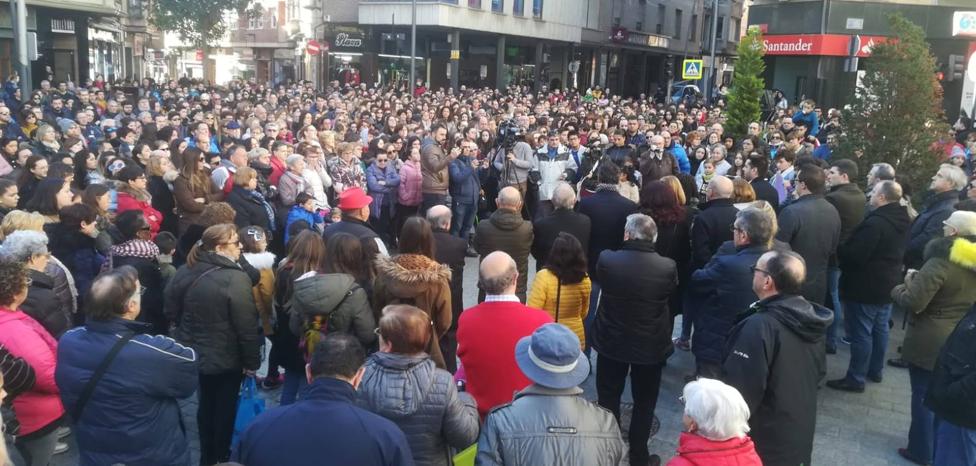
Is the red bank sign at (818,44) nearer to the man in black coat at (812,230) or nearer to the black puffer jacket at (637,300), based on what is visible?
the man in black coat at (812,230)

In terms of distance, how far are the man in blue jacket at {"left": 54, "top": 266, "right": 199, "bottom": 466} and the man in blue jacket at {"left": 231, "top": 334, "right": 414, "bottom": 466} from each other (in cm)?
99

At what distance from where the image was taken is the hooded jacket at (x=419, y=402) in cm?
326

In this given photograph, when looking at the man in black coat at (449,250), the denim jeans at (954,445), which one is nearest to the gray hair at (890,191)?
the denim jeans at (954,445)

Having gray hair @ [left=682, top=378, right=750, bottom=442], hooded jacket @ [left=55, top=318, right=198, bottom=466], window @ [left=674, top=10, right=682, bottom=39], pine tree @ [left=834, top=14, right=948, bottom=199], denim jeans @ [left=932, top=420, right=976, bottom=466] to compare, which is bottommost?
denim jeans @ [left=932, top=420, right=976, bottom=466]

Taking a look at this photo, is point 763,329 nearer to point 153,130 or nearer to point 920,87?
point 920,87

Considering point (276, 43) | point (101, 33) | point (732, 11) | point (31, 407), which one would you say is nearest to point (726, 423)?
Answer: point (31, 407)

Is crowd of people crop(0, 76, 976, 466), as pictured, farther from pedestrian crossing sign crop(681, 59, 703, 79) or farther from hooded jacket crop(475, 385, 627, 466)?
pedestrian crossing sign crop(681, 59, 703, 79)

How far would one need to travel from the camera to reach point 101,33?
1483 inches

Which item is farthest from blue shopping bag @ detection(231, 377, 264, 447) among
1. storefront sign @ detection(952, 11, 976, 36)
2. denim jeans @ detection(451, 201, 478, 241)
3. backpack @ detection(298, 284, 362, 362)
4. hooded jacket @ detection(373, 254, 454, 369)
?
storefront sign @ detection(952, 11, 976, 36)

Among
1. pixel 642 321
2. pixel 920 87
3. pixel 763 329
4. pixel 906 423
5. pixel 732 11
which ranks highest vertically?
pixel 732 11

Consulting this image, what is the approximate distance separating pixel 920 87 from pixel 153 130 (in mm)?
10367

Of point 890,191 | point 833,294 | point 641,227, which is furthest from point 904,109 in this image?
point 641,227

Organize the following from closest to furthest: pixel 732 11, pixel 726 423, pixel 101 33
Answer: pixel 726 423, pixel 101 33, pixel 732 11

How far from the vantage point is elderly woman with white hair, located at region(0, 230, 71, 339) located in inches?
177
